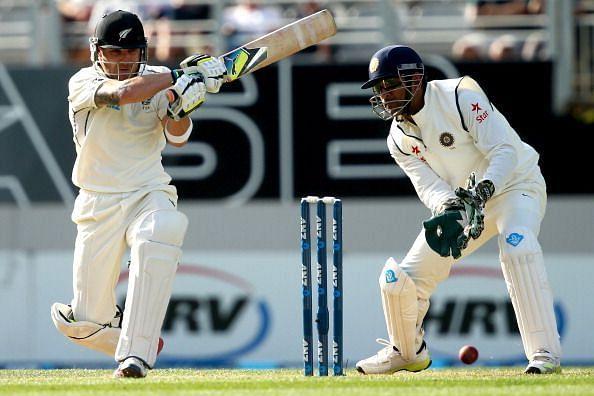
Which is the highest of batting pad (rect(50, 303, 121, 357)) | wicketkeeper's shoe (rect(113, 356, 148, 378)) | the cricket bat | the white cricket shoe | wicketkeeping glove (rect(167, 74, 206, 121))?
the cricket bat

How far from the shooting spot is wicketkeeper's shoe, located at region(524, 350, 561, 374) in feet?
19.2

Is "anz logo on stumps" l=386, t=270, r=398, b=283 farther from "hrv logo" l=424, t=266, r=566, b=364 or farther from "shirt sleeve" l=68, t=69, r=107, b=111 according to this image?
"hrv logo" l=424, t=266, r=566, b=364

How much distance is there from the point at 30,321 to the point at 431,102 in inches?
172

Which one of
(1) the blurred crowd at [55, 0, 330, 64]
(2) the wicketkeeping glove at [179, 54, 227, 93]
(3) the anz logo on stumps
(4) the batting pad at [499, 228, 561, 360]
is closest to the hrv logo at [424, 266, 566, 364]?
(1) the blurred crowd at [55, 0, 330, 64]

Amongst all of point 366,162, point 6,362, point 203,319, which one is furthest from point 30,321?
point 366,162

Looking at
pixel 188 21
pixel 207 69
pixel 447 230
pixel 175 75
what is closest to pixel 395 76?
pixel 447 230

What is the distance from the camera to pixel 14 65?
9680 mm

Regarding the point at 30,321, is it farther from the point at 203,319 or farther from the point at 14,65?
the point at 14,65

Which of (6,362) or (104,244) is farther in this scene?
(6,362)

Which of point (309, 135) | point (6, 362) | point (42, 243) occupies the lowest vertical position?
point (6, 362)

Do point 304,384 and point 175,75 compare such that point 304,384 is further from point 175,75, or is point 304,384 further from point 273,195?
point 273,195

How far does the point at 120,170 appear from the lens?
18.9ft

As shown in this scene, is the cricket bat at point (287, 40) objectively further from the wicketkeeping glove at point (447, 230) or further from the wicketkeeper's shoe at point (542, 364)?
the wicketkeeper's shoe at point (542, 364)

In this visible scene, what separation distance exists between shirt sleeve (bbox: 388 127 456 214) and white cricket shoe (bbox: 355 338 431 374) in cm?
67
